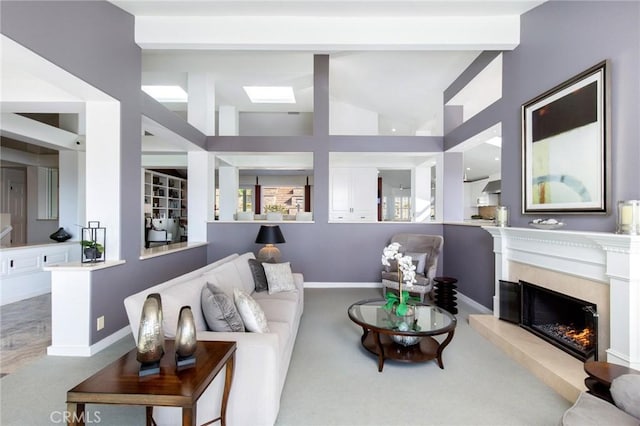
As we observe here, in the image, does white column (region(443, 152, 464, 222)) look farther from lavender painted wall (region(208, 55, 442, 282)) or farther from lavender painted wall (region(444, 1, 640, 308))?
lavender painted wall (region(444, 1, 640, 308))

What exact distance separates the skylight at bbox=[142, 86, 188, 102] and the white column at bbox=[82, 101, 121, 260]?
9.94 ft

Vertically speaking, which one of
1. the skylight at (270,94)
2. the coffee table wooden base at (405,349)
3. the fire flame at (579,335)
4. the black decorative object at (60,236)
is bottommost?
the coffee table wooden base at (405,349)

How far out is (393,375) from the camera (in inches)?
94.7

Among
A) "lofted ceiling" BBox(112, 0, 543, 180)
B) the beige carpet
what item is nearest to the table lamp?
the beige carpet

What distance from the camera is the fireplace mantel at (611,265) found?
2.04m

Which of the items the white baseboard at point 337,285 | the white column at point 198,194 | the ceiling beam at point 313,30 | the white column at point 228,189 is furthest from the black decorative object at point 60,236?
the white baseboard at point 337,285

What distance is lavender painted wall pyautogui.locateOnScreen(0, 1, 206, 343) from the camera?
2172mm

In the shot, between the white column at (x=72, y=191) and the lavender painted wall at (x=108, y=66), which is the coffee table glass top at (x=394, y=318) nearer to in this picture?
the lavender painted wall at (x=108, y=66)

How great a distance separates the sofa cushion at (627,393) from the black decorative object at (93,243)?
3.92m

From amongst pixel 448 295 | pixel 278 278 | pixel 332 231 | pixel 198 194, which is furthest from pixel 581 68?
pixel 198 194

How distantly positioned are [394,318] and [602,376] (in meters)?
1.34

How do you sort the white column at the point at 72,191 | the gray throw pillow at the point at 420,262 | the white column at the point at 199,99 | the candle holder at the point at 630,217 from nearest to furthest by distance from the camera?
1. the candle holder at the point at 630,217
2. the gray throw pillow at the point at 420,262
3. the white column at the point at 199,99
4. the white column at the point at 72,191

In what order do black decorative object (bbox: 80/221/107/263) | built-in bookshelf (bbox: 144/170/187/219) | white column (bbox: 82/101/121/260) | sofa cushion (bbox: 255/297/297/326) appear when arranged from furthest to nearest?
built-in bookshelf (bbox: 144/170/187/219), white column (bbox: 82/101/121/260), black decorative object (bbox: 80/221/107/263), sofa cushion (bbox: 255/297/297/326)

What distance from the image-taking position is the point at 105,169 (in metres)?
3.10
